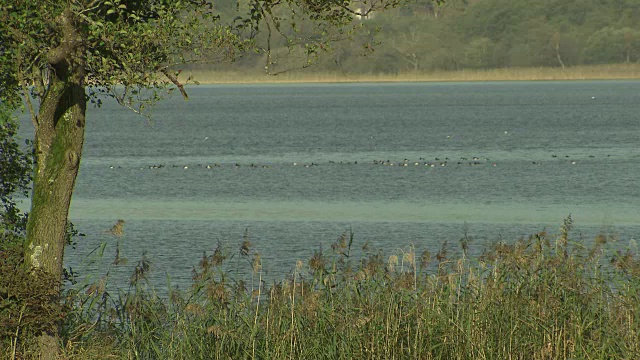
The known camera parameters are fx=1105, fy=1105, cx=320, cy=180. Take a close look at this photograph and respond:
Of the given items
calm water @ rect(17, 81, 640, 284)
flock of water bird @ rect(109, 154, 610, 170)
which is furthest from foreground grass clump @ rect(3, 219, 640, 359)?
flock of water bird @ rect(109, 154, 610, 170)

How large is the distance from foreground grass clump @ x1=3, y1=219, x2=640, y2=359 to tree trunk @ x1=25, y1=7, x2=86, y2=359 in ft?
2.96

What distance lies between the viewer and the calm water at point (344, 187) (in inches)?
1160

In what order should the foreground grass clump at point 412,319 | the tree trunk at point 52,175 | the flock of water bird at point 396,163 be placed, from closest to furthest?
the foreground grass clump at point 412,319
the tree trunk at point 52,175
the flock of water bird at point 396,163

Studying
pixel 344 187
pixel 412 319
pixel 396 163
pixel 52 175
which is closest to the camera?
pixel 52 175

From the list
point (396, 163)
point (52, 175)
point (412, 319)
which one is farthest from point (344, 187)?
point (52, 175)

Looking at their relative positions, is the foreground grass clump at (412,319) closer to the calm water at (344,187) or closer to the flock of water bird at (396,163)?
the calm water at (344,187)

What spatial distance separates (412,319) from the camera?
12.0m

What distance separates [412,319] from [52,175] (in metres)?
4.15

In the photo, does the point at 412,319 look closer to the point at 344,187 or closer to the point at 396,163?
the point at 344,187

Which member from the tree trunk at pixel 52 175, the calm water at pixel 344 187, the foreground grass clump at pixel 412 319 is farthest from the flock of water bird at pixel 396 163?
the tree trunk at pixel 52 175

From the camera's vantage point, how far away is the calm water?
29469 millimetres

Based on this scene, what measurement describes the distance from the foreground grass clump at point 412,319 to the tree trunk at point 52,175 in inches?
35.5

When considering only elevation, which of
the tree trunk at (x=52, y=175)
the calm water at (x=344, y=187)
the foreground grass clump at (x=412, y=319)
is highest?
the tree trunk at (x=52, y=175)

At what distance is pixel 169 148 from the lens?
247 ft
